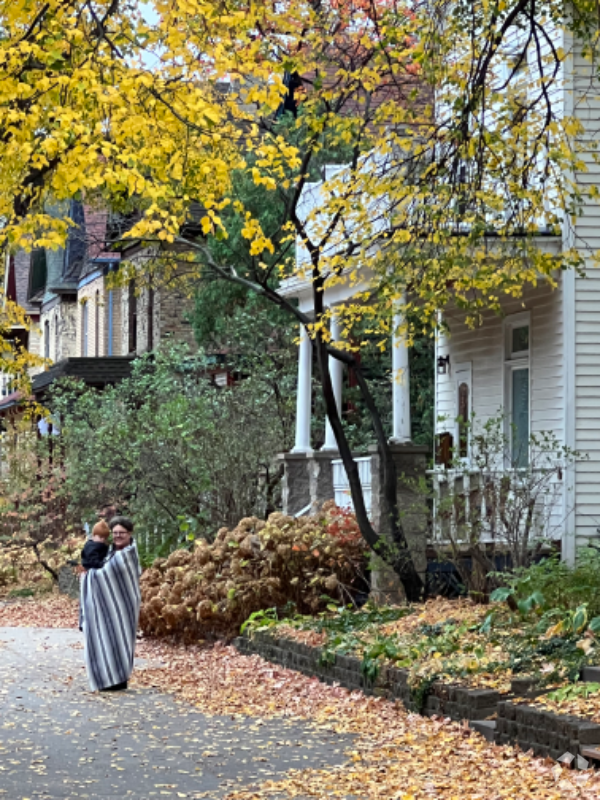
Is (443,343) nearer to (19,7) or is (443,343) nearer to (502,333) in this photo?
(502,333)

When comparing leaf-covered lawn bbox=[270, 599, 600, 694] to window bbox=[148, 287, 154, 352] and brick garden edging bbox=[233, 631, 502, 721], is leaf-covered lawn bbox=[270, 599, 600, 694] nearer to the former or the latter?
brick garden edging bbox=[233, 631, 502, 721]

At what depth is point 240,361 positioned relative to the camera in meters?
25.7

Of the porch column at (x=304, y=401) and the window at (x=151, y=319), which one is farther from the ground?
the window at (x=151, y=319)

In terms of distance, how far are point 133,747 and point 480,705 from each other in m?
2.41

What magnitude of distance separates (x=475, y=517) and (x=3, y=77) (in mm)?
7405

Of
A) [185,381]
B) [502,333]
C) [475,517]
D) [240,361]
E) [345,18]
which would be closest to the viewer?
[345,18]

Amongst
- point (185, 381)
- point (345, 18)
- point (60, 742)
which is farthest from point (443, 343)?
point (60, 742)

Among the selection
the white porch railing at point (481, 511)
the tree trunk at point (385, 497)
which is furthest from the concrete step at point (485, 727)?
the tree trunk at point (385, 497)

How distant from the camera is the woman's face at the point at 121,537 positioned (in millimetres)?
13000

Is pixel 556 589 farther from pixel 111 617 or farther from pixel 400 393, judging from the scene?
pixel 400 393

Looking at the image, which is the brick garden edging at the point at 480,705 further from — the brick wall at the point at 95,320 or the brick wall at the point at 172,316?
the brick wall at the point at 95,320

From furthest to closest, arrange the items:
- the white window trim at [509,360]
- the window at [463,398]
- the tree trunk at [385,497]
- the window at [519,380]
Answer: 1. the window at [463,398]
2. the white window trim at [509,360]
3. the window at [519,380]
4. the tree trunk at [385,497]

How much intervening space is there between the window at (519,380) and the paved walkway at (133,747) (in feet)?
24.4

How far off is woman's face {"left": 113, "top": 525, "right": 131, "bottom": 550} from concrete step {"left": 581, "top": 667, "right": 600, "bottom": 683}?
532cm
